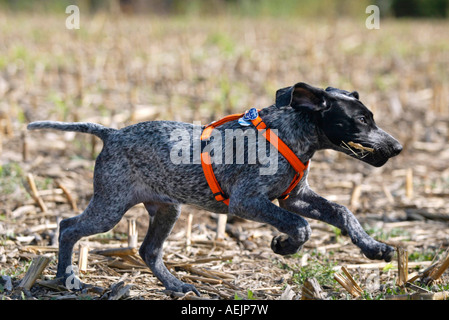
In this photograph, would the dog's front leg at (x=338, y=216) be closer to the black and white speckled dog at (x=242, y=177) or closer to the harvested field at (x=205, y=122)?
the black and white speckled dog at (x=242, y=177)

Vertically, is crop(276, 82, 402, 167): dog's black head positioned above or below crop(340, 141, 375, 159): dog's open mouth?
above

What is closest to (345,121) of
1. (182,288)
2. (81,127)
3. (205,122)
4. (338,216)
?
(338,216)

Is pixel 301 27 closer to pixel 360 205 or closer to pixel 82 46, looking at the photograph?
pixel 82 46

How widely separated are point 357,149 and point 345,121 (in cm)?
24

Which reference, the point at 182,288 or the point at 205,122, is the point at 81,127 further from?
the point at 205,122

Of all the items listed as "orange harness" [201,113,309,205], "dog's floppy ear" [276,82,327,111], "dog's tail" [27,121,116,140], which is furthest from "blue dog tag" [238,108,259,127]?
"dog's tail" [27,121,116,140]

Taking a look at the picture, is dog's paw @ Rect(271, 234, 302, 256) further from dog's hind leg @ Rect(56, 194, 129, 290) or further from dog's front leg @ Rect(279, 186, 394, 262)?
dog's hind leg @ Rect(56, 194, 129, 290)

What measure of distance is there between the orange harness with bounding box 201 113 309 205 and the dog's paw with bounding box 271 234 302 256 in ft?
0.95

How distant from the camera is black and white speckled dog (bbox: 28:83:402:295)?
438 cm

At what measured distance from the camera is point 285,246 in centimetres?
463

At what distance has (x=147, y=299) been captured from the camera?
4.57m

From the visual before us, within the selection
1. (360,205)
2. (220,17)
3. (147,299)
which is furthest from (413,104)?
(220,17)

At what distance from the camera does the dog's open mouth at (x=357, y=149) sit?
437cm

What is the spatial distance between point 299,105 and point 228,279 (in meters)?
1.53
